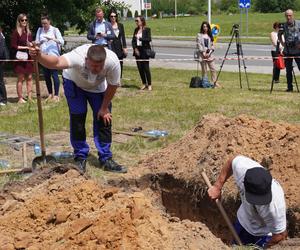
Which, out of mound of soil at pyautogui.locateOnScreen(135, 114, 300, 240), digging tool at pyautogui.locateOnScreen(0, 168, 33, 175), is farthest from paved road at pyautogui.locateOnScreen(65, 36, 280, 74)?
digging tool at pyautogui.locateOnScreen(0, 168, 33, 175)

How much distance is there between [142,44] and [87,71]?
23.3ft

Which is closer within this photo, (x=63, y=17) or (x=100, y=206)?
(x=100, y=206)

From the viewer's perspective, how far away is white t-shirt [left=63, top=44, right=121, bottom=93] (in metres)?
6.49

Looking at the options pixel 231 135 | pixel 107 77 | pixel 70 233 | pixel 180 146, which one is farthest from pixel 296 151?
pixel 70 233

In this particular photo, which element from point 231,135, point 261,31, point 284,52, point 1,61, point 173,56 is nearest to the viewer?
point 231,135

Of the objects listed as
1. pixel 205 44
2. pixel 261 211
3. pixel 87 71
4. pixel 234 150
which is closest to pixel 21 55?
pixel 205 44

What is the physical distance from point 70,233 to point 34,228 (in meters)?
0.56

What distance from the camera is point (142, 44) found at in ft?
44.4

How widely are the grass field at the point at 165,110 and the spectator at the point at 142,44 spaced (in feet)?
1.53

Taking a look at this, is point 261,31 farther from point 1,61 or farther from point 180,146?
point 180,146

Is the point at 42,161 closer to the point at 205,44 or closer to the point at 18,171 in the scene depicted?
the point at 18,171

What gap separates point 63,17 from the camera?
17.2 meters

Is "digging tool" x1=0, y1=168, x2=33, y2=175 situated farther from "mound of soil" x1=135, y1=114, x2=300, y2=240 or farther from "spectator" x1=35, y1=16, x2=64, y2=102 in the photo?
"spectator" x1=35, y1=16, x2=64, y2=102

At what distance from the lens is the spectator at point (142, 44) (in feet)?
43.7
